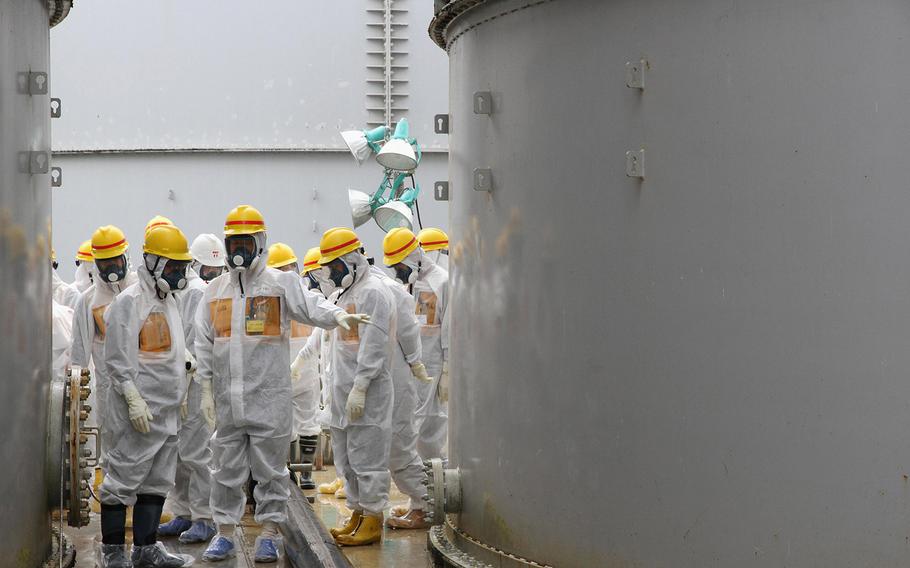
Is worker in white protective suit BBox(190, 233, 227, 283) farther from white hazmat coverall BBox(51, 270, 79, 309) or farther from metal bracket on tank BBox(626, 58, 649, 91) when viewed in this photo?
metal bracket on tank BBox(626, 58, 649, 91)

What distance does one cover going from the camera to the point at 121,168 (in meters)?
12.4

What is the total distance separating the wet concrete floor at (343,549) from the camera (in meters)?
6.84

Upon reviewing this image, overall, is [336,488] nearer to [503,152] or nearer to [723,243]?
[503,152]

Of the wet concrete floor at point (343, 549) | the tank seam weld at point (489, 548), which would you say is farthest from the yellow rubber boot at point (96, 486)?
the tank seam weld at point (489, 548)

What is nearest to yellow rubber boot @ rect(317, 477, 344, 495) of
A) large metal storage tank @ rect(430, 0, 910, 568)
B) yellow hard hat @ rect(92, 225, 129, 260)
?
yellow hard hat @ rect(92, 225, 129, 260)

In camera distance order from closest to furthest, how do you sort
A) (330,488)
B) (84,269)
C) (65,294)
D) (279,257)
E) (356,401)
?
(356,401) < (330,488) < (279,257) < (84,269) < (65,294)

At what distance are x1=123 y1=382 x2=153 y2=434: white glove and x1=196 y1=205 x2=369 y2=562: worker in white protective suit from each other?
1.24 feet

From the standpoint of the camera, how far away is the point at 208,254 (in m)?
9.45

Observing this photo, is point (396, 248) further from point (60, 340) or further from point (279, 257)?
point (60, 340)

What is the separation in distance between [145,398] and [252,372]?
59 centimetres

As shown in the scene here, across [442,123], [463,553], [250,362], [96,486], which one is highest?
[442,123]

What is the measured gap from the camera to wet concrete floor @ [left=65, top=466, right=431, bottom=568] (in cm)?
684

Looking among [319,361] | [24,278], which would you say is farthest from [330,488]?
[24,278]

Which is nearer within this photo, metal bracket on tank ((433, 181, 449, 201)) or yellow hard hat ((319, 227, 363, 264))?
metal bracket on tank ((433, 181, 449, 201))
